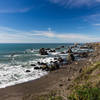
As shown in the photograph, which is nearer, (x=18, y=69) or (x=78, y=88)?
(x=78, y=88)

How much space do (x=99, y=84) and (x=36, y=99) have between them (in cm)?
523

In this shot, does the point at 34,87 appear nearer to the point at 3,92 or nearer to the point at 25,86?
the point at 25,86

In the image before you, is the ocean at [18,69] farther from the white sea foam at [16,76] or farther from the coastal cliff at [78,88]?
the coastal cliff at [78,88]

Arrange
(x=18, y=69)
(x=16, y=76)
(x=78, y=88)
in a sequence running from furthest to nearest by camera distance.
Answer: (x=18, y=69) < (x=16, y=76) < (x=78, y=88)

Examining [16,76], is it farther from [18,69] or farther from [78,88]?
[78,88]

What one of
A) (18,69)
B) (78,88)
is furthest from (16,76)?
(78,88)

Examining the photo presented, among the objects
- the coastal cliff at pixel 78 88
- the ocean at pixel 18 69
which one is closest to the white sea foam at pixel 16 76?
the ocean at pixel 18 69

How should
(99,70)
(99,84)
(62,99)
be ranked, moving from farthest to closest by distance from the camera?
(99,70) < (99,84) < (62,99)

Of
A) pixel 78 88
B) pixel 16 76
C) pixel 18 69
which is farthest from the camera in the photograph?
pixel 18 69

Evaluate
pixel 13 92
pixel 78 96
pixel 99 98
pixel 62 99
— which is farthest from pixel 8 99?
pixel 99 98

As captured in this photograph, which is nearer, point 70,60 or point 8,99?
point 8,99

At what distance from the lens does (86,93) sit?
525 cm

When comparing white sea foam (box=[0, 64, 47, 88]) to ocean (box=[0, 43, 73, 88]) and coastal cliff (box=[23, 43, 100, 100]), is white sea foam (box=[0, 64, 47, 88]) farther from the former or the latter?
coastal cliff (box=[23, 43, 100, 100])

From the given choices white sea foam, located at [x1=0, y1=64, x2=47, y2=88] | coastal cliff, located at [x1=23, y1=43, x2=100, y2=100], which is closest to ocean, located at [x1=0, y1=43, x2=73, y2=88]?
white sea foam, located at [x1=0, y1=64, x2=47, y2=88]
